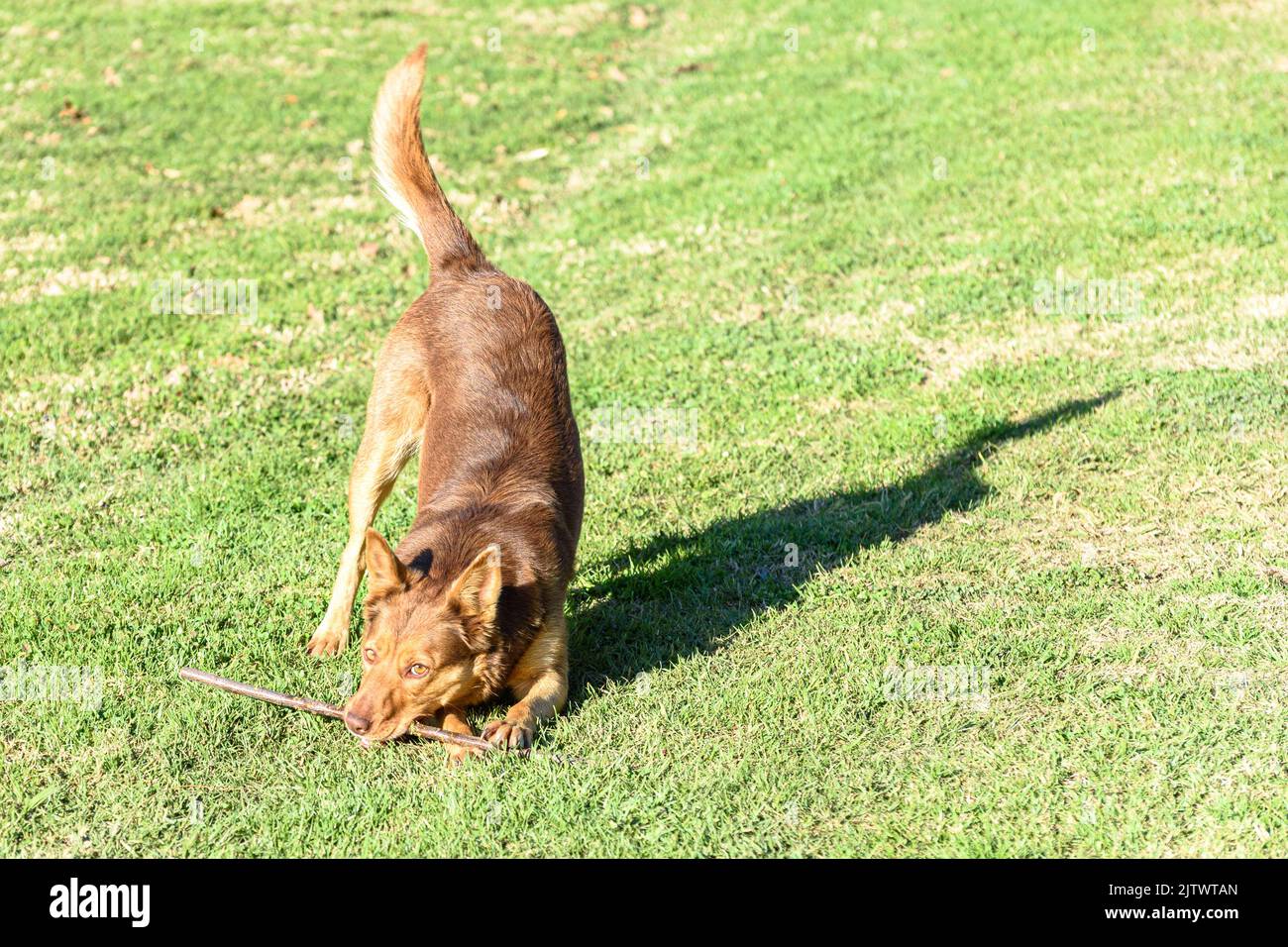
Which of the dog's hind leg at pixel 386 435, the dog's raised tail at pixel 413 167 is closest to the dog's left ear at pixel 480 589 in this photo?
the dog's hind leg at pixel 386 435

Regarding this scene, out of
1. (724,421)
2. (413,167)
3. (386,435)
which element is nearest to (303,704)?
(386,435)

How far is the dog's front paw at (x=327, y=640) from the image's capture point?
5906 mm

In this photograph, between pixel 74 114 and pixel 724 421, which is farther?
pixel 74 114

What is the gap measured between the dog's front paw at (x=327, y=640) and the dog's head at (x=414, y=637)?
3.30 feet

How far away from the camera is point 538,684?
5309 millimetres

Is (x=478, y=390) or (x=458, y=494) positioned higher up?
(x=478, y=390)

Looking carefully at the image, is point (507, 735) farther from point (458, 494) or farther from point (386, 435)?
point (386, 435)

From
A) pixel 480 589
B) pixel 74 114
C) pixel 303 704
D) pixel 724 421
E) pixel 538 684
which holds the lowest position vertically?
pixel 74 114

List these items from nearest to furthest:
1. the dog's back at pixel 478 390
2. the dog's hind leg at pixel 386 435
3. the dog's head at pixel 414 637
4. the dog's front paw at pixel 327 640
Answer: the dog's head at pixel 414 637
the dog's back at pixel 478 390
the dog's front paw at pixel 327 640
the dog's hind leg at pixel 386 435

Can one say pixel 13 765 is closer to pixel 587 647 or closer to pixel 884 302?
pixel 587 647

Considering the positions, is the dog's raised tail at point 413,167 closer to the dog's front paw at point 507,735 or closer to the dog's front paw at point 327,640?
the dog's front paw at point 327,640

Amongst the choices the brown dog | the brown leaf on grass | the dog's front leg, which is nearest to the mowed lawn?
the brown leaf on grass

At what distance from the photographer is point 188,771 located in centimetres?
507

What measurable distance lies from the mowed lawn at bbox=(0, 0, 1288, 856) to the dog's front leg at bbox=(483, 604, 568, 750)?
0.14 meters
